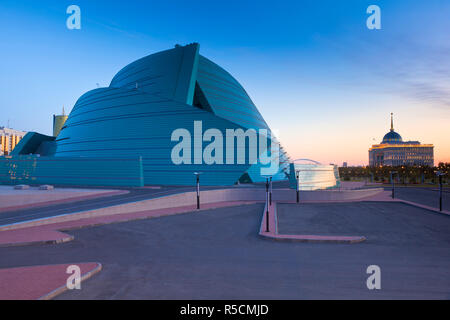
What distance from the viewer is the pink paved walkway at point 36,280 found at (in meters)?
6.83

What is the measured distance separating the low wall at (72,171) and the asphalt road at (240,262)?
66.9 ft

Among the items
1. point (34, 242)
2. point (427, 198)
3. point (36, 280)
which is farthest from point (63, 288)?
point (427, 198)

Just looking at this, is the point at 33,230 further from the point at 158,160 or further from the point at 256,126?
the point at 256,126

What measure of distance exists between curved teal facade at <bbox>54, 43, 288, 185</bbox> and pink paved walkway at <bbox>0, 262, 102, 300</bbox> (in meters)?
25.6

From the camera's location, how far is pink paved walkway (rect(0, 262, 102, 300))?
6.83 meters

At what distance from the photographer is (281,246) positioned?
482 inches

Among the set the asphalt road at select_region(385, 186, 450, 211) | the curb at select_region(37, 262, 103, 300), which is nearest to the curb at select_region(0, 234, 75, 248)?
the curb at select_region(37, 262, 103, 300)

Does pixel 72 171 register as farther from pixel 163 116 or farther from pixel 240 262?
pixel 240 262

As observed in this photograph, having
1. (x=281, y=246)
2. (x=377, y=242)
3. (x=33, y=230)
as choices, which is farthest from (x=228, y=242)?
(x=33, y=230)

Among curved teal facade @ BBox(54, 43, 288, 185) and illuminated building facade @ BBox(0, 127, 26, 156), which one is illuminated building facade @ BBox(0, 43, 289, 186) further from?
illuminated building facade @ BBox(0, 127, 26, 156)

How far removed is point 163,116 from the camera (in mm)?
37031

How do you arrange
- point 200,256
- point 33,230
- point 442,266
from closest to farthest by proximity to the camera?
point 442,266 → point 200,256 → point 33,230
